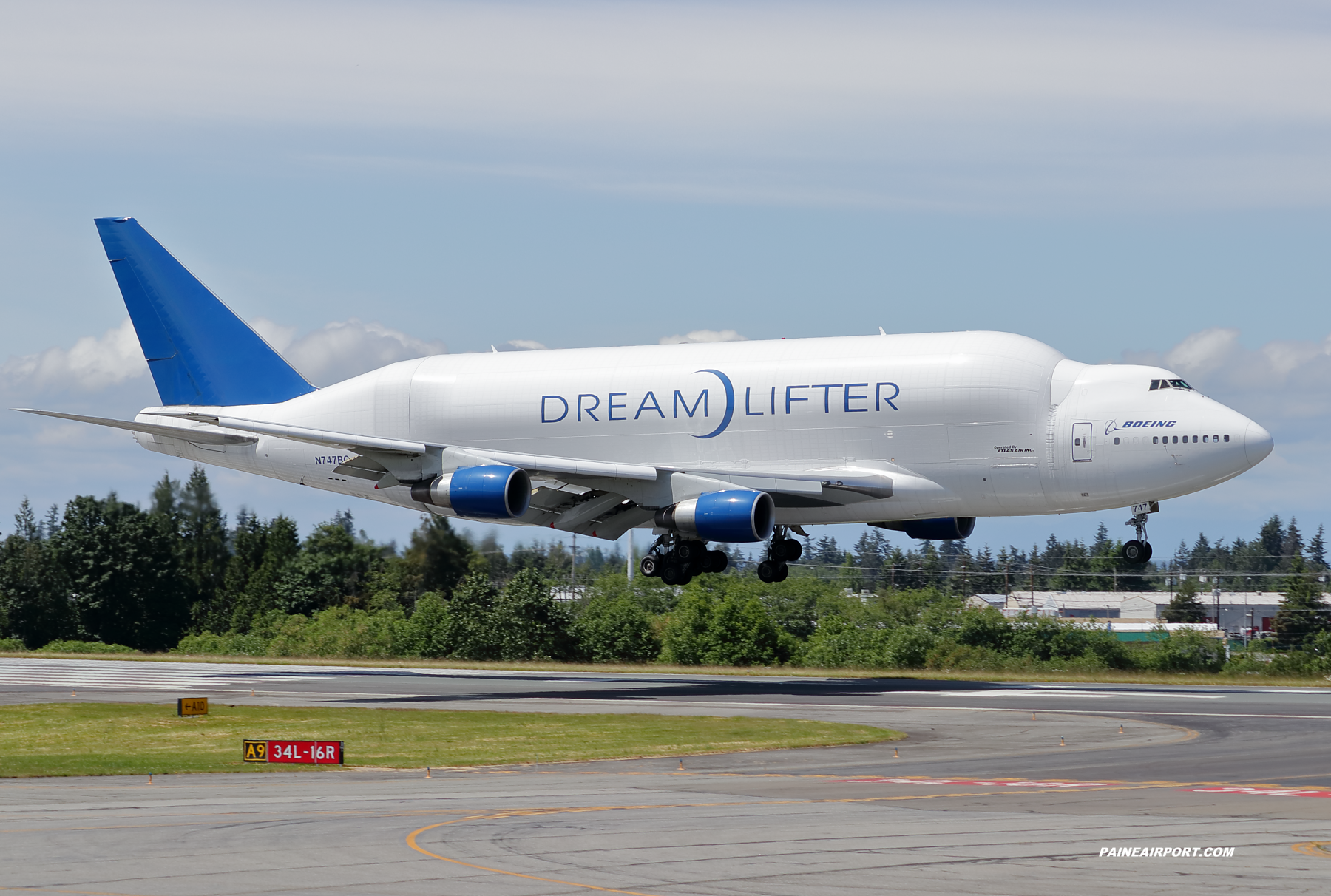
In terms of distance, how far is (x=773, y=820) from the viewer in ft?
63.7

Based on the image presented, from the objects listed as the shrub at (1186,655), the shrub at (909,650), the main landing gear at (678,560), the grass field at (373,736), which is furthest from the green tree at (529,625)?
the grass field at (373,736)

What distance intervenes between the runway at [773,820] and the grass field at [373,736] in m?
1.48

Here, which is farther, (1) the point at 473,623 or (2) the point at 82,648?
(2) the point at 82,648

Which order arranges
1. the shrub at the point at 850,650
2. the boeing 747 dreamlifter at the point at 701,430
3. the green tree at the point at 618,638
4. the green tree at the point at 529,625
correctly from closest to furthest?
the boeing 747 dreamlifter at the point at 701,430 < the shrub at the point at 850,650 < the green tree at the point at 529,625 < the green tree at the point at 618,638

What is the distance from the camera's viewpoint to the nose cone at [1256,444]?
1667 inches

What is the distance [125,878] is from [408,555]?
68.2 m

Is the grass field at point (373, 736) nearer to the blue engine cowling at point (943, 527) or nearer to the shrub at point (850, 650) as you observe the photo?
the blue engine cowling at point (943, 527)

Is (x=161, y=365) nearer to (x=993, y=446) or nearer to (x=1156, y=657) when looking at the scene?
(x=993, y=446)

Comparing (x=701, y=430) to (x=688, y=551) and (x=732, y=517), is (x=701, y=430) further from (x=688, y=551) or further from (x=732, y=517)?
(x=732, y=517)

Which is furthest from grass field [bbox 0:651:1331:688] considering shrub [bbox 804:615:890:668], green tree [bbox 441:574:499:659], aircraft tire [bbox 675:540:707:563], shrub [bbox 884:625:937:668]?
aircraft tire [bbox 675:540:707:563]

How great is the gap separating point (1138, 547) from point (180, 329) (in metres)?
36.4

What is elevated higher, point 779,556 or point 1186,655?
point 779,556

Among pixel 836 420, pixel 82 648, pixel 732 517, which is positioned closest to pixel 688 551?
pixel 732 517

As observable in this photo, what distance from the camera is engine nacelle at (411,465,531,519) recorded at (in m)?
45.8
